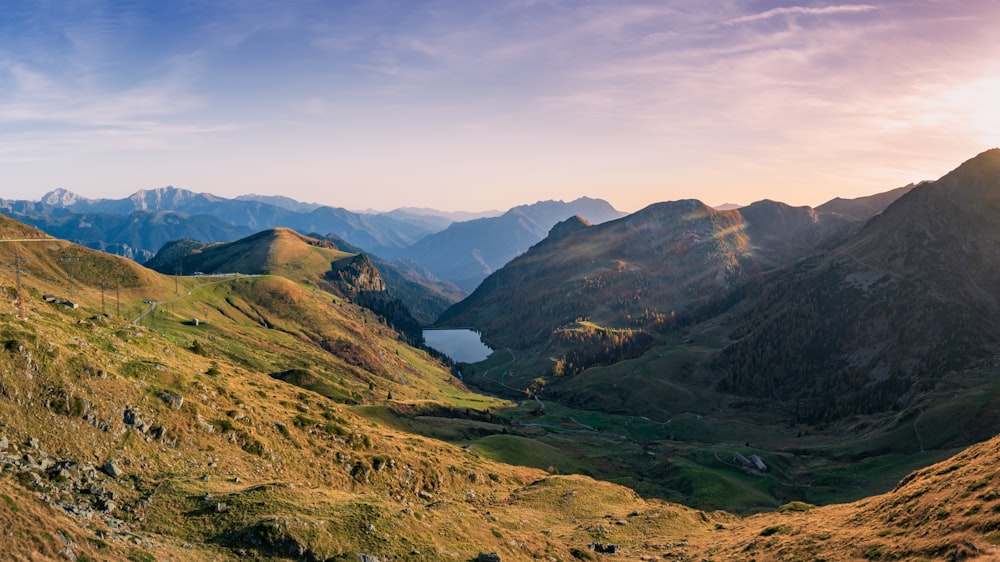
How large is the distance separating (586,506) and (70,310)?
75.0m

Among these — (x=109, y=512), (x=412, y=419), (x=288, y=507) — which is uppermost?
(x=109, y=512)

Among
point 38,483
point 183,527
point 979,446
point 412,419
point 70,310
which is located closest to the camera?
point 38,483

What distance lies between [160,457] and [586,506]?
59.5 m

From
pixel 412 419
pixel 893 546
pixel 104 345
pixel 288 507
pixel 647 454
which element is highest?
pixel 104 345

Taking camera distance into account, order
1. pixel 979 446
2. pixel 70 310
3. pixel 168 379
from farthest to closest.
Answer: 1. pixel 70 310
2. pixel 979 446
3. pixel 168 379

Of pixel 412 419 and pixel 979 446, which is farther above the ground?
pixel 979 446

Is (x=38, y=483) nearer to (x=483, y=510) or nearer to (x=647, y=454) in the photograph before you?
(x=483, y=510)

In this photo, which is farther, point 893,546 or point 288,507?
point 893,546

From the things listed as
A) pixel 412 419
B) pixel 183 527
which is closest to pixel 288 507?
pixel 183 527

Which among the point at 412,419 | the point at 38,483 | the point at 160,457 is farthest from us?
the point at 412,419

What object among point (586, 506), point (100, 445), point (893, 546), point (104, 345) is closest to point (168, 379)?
point (104, 345)

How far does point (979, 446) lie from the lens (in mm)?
61906

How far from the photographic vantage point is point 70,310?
2645 inches

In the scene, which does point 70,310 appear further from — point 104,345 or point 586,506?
point 586,506
